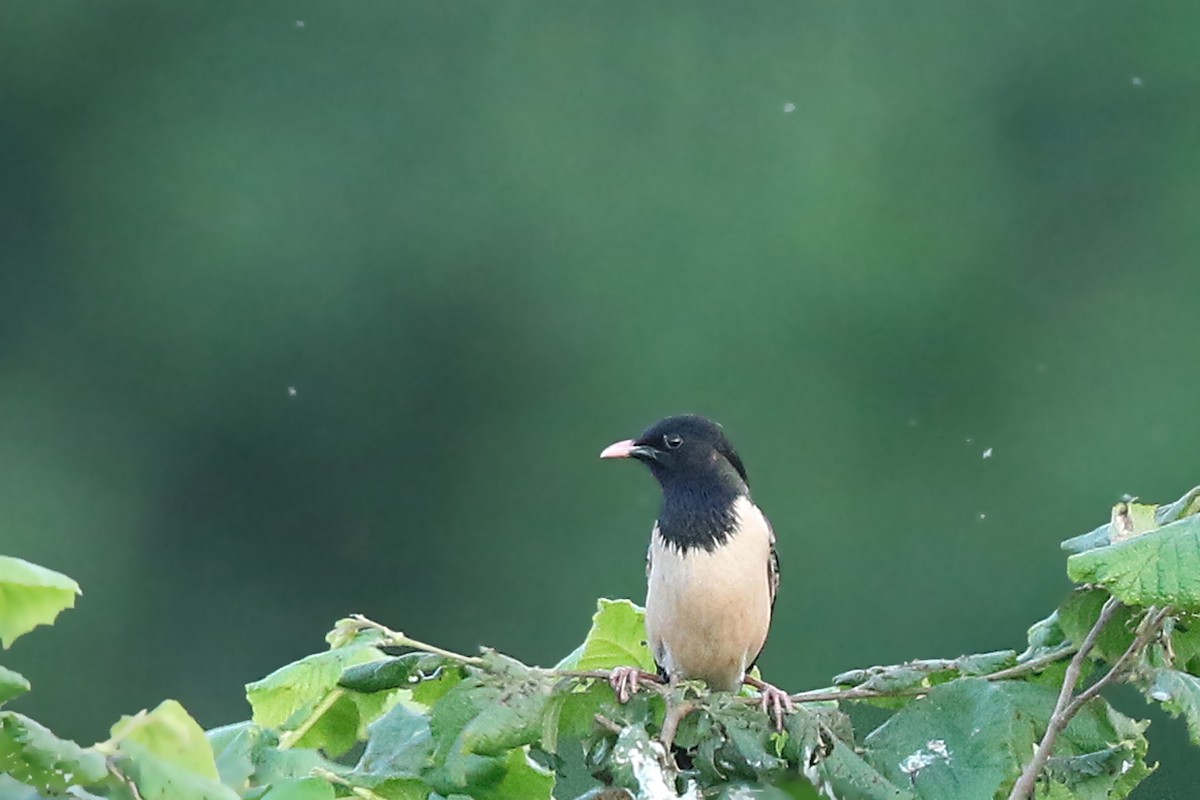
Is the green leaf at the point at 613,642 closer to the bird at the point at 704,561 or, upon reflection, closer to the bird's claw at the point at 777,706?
the bird at the point at 704,561

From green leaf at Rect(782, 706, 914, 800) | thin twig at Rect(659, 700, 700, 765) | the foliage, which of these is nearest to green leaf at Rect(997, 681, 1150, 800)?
the foliage

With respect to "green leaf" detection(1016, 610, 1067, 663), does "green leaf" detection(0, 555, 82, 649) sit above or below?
below

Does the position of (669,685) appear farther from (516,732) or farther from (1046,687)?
(1046,687)

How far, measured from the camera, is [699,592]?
2.78m

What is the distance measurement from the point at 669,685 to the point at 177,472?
974 cm

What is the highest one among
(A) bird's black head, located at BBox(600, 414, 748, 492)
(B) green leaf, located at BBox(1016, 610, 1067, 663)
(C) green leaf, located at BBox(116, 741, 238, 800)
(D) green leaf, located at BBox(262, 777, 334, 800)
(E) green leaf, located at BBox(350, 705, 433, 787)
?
(A) bird's black head, located at BBox(600, 414, 748, 492)

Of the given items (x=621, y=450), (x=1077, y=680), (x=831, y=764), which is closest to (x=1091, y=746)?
(x=1077, y=680)

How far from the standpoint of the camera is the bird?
271 cm

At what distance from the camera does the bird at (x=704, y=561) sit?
271 cm

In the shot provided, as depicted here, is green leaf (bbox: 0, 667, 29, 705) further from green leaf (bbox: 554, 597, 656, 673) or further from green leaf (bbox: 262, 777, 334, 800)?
green leaf (bbox: 554, 597, 656, 673)

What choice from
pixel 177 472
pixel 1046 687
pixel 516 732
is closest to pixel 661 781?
pixel 516 732

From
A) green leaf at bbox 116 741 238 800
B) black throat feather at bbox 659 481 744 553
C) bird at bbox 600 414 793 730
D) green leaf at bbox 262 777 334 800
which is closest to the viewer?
→ green leaf at bbox 116 741 238 800

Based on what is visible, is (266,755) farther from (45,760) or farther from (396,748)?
(45,760)

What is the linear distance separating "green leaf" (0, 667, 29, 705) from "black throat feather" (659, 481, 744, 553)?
202 cm
